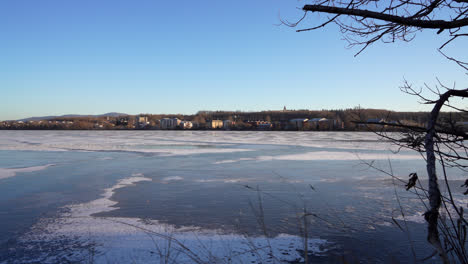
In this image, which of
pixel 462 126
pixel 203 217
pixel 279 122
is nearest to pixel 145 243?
pixel 203 217

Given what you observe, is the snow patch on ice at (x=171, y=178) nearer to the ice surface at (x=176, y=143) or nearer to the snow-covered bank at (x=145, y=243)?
the snow-covered bank at (x=145, y=243)

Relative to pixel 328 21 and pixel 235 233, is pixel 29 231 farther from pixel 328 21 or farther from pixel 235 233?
pixel 328 21

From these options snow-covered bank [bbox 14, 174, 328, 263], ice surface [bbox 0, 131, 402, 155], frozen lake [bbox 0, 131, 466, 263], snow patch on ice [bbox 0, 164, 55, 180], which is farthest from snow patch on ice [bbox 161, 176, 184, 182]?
ice surface [bbox 0, 131, 402, 155]

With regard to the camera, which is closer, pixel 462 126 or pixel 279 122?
pixel 462 126

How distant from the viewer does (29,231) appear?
4.53m

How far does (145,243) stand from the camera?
4.10m

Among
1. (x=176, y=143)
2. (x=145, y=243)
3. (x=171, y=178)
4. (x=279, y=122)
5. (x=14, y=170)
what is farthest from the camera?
(x=279, y=122)

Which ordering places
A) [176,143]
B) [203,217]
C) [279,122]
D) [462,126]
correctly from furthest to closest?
[279,122]
[176,143]
[203,217]
[462,126]

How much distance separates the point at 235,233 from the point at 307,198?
229 cm

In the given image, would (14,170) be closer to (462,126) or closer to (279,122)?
(462,126)

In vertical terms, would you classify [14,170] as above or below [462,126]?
below

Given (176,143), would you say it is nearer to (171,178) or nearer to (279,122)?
(171,178)

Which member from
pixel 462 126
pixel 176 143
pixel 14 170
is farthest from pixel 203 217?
pixel 176 143

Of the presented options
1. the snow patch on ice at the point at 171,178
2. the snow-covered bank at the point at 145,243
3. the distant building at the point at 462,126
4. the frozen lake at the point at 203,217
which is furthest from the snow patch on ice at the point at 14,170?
the distant building at the point at 462,126
